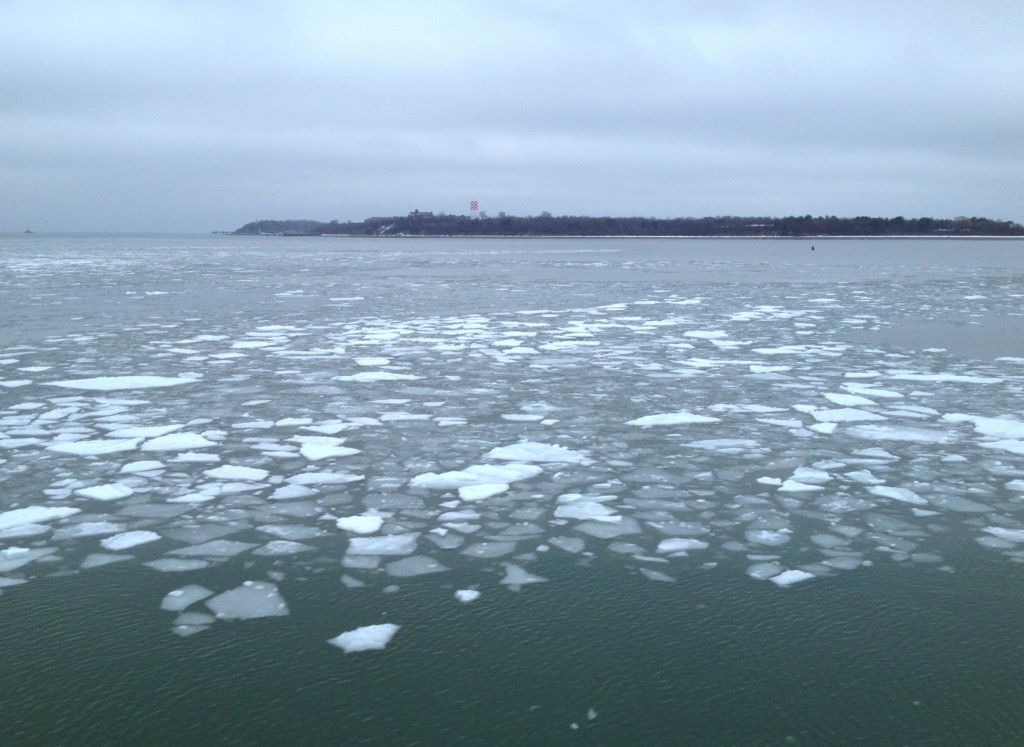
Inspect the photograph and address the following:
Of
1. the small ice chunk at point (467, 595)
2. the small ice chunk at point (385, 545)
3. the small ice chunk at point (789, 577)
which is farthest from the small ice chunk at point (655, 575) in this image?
the small ice chunk at point (385, 545)

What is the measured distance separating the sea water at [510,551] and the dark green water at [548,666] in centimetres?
1

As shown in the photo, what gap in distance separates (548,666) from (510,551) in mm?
1085

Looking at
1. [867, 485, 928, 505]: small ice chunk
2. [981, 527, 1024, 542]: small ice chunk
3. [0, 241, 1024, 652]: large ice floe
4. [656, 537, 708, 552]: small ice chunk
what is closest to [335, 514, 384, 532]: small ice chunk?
[0, 241, 1024, 652]: large ice floe

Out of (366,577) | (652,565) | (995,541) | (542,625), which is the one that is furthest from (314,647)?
(995,541)

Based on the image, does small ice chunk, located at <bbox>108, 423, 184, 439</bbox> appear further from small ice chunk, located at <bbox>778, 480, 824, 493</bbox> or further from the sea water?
small ice chunk, located at <bbox>778, 480, 824, 493</bbox>

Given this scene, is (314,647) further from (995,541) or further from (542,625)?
(995,541)

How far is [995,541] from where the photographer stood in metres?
4.47

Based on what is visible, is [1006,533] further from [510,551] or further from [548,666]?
[548,666]

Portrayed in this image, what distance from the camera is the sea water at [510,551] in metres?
3.06

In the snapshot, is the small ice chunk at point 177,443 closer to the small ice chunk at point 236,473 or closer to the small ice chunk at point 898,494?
the small ice chunk at point 236,473

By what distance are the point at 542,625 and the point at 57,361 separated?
26.1 feet

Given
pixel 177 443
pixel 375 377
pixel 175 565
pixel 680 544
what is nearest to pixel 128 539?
pixel 175 565

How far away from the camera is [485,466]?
18.8 ft

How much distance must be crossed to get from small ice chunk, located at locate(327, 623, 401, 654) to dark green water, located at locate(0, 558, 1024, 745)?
1.9 inches
